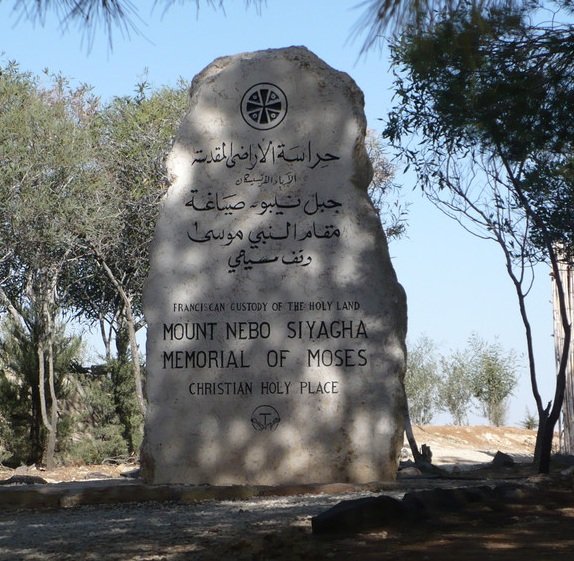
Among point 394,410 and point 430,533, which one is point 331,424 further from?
point 430,533

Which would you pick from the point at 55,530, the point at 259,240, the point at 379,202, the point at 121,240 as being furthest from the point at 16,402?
the point at 55,530

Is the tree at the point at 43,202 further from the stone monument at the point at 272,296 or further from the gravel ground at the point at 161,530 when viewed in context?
the gravel ground at the point at 161,530

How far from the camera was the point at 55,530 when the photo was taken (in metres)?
7.92

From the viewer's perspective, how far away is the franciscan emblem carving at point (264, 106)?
11.6 metres

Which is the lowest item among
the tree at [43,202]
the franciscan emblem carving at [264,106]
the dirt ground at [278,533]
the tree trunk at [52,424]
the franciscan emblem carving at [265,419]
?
the dirt ground at [278,533]

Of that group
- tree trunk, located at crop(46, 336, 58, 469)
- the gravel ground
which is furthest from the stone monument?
tree trunk, located at crop(46, 336, 58, 469)

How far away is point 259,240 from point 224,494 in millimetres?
2677

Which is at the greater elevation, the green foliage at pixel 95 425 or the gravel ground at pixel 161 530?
the green foliage at pixel 95 425

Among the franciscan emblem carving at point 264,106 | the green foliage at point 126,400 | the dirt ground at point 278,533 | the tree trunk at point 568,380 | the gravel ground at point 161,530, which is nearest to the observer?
the dirt ground at point 278,533

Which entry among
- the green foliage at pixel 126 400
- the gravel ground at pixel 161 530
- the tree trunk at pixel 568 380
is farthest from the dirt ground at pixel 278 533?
the green foliage at pixel 126 400

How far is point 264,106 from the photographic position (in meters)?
11.6

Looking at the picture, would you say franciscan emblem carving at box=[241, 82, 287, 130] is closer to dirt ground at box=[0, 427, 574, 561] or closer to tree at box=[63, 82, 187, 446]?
dirt ground at box=[0, 427, 574, 561]

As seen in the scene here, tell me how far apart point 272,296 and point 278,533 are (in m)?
4.48

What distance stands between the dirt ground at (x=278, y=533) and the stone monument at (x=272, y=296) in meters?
1.43
